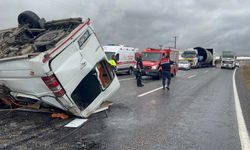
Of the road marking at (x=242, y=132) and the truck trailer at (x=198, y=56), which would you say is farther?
the truck trailer at (x=198, y=56)

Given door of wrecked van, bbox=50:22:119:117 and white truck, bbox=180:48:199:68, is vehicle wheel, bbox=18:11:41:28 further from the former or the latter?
white truck, bbox=180:48:199:68

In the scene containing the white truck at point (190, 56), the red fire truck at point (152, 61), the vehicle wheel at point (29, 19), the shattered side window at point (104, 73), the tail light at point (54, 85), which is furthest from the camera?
the white truck at point (190, 56)

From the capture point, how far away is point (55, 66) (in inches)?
215

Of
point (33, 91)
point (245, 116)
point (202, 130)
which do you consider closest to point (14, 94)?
point (33, 91)

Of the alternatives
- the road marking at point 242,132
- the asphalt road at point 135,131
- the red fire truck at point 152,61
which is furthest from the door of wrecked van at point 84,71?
the red fire truck at point 152,61

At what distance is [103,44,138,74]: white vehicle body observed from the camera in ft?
70.5

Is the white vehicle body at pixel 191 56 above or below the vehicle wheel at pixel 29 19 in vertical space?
below

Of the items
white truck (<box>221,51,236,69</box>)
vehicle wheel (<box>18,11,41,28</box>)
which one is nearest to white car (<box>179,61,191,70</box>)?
white truck (<box>221,51,236,69</box>)

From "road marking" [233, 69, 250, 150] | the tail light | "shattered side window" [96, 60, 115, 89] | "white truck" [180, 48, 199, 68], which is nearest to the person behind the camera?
"road marking" [233, 69, 250, 150]

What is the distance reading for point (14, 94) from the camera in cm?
627

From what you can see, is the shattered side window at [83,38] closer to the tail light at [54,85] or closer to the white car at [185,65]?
the tail light at [54,85]

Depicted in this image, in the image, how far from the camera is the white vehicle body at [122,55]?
70.5ft

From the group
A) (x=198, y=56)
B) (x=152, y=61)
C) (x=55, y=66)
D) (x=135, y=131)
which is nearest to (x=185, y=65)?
(x=198, y=56)

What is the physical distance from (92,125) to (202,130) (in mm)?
2397
